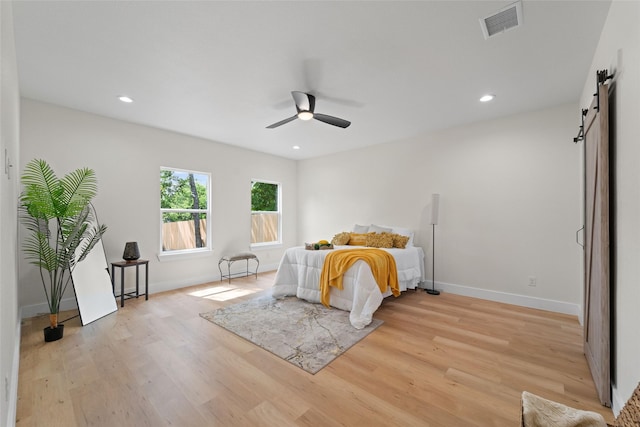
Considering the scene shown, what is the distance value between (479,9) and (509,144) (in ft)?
8.63

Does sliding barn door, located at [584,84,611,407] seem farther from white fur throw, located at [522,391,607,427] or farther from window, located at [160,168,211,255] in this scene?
window, located at [160,168,211,255]

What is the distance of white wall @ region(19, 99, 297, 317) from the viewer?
3.42m

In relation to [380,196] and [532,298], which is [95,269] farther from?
[532,298]

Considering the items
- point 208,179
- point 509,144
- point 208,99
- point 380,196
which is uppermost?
point 208,99

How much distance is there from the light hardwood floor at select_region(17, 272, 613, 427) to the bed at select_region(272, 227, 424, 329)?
0.35m

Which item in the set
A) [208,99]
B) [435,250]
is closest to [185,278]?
[208,99]

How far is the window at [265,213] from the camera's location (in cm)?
604

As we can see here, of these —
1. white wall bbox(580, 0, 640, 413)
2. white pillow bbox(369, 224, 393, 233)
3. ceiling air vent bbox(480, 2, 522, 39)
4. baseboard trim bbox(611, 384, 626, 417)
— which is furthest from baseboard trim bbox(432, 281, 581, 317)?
ceiling air vent bbox(480, 2, 522, 39)

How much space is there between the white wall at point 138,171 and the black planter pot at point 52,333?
1053 millimetres

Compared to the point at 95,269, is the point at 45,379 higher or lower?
lower

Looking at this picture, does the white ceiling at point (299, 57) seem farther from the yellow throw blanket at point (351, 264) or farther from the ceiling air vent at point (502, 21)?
the yellow throw blanket at point (351, 264)

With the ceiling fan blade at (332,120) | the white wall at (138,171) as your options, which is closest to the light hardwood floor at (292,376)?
the white wall at (138,171)

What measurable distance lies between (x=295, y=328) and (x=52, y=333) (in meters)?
2.41

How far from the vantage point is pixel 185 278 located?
4.78 m
